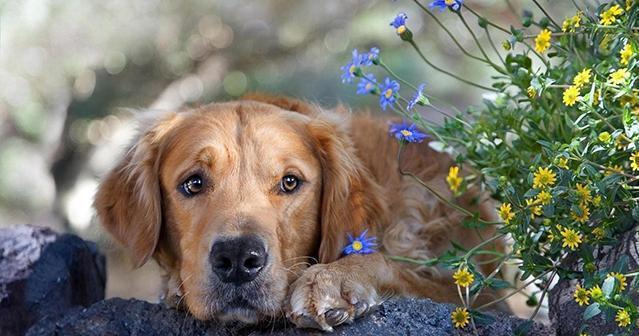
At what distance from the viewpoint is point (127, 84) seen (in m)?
8.52

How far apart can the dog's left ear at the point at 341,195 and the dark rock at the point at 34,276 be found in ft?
3.73

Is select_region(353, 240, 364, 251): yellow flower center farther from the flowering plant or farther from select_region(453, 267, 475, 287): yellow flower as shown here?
select_region(453, 267, 475, 287): yellow flower

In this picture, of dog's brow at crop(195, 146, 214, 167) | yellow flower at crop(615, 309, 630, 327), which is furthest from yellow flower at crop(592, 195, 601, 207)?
dog's brow at crop(195, 146, 214, 167)

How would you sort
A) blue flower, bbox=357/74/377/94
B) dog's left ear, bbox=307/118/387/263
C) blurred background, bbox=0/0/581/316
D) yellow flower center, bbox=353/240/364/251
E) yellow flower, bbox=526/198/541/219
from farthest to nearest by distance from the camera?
blurred background, bbox=0/0/581/316 < dog's left ear, bbox=307/118/387/263 < blue flower, bbox=357/74/377/94 < yellow flower center, bbox=353/240/364/251 < yellow flower, bbox=526/198/541/219

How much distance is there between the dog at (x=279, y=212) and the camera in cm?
315

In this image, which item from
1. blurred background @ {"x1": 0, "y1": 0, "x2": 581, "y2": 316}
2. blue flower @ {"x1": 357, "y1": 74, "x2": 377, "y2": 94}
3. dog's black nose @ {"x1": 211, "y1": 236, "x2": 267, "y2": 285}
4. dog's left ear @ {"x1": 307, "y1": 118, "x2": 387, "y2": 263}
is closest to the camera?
dog's black nose @ {"x1": 211, "y1": 236, "x2": 267, "y2": 285}

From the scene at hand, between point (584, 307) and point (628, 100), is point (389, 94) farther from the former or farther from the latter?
point (584, 307)

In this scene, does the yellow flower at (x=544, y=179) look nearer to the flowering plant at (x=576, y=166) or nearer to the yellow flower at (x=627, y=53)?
the flowering plant at (x=576, y=166)

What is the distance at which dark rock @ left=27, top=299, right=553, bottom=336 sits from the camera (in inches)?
120

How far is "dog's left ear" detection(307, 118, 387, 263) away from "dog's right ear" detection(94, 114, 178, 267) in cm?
63

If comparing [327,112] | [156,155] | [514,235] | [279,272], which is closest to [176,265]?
[156,155]

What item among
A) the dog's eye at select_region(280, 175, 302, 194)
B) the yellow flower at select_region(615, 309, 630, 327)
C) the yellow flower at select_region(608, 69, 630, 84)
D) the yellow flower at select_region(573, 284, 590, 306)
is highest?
the dog's eye at select_region(280, 175, 302, 194)

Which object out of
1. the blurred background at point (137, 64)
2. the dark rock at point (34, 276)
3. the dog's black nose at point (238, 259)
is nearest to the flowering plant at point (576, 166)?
the dog's black nose at point (238, 259)

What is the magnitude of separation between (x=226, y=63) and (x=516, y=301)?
3615 millimetres
